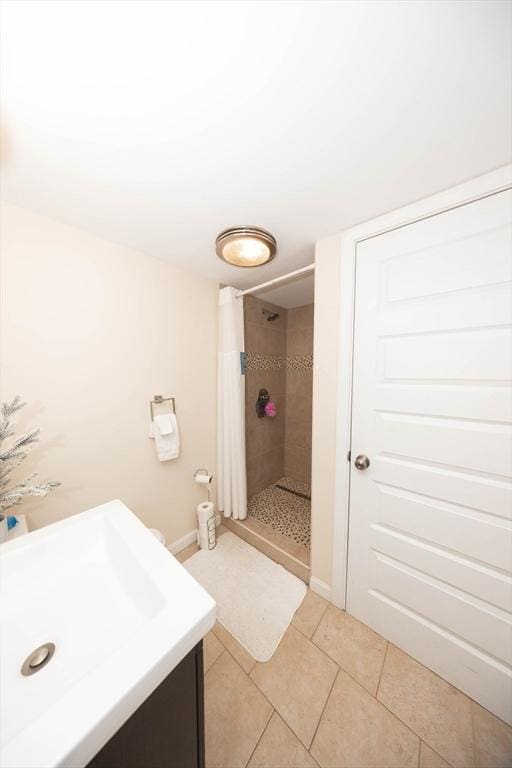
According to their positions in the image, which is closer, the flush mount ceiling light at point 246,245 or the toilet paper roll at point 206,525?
the flush mount ceiling light at point 246,245

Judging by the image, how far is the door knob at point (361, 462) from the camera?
3.97 feet

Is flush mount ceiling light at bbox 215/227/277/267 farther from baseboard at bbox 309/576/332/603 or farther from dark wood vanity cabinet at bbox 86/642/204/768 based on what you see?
baseboard at bbox 309/576/332/603

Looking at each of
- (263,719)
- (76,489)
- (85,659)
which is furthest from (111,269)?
(263,719)

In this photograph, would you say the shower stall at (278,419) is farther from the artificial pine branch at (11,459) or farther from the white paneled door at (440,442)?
the artificial pine branch at (11,459)

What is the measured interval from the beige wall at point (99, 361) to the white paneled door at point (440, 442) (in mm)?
1197

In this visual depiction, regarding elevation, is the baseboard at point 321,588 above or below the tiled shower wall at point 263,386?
below

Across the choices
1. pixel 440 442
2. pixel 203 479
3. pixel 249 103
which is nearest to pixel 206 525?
pixel 203 479

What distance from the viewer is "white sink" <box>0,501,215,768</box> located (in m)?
0.39

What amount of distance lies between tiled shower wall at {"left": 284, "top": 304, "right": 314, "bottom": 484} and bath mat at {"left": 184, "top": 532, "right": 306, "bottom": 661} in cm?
111

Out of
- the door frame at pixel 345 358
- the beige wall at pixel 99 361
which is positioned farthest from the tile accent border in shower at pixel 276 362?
the door frame at pixel 345 358

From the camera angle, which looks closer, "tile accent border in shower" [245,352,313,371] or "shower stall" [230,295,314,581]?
"shower stall" [230,295,314,581]

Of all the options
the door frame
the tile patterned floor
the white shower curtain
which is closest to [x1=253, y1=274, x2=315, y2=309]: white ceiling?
the white shower curtain

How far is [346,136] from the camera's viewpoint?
30.9 inches

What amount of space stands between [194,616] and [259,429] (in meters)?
1.93
